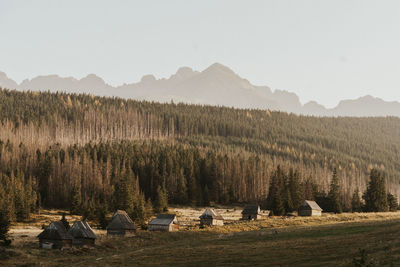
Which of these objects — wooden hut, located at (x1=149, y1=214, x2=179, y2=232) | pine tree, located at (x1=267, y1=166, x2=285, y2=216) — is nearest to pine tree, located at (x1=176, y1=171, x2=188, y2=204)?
pine tree, located at (x1=267, y1=166, x2=285, y2=216)

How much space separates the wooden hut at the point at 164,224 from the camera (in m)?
96.1

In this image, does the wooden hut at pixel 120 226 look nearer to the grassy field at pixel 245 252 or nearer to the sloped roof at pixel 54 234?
the grassy field at pixel 245 252

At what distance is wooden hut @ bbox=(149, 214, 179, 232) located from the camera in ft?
315

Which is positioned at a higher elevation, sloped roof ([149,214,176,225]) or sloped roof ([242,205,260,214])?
sloped roof ([242,205,260,214])

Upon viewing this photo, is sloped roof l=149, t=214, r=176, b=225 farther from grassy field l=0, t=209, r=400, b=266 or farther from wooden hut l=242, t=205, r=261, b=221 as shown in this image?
wooden hut l=242, t=205, r=261, b=221

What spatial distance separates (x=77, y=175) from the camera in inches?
5684

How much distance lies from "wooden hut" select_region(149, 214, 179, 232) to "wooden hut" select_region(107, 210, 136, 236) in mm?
7471

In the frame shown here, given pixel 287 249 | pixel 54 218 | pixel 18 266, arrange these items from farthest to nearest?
pixel 54 218, pixel 18 266, pixel 287 249

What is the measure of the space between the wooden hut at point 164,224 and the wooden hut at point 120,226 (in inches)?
294

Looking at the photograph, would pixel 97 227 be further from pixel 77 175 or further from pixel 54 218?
pixel 77 175

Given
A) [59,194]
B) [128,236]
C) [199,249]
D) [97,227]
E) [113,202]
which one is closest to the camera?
[199,249]

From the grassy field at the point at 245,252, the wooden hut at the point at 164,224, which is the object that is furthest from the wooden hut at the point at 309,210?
→ the grassy field at the point at 245,252

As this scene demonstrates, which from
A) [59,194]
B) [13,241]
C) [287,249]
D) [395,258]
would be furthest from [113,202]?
[395,258]

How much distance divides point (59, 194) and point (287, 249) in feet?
310
